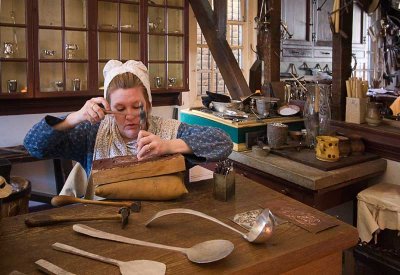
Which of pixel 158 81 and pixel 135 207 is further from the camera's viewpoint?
pixel 158 81

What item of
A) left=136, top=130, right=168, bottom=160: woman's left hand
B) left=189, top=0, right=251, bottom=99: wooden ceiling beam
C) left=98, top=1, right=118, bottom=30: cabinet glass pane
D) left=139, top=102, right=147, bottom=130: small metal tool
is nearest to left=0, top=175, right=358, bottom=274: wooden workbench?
left=136, top=130, right=168, bottom=160: woman's left hand

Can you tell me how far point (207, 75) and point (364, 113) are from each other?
290 centimetres

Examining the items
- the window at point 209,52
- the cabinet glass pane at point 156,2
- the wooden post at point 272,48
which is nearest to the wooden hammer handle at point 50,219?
the wooden post at point 272,48

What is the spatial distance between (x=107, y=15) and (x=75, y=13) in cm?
28

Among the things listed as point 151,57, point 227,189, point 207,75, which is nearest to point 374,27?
point 207,75

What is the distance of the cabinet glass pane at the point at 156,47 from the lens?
4.02 metres

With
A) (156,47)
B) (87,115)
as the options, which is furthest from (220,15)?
(87,115)

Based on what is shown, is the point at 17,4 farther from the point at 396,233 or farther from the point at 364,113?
the point at 396,233

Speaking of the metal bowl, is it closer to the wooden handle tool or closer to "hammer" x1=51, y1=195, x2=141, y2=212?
"hammer" x1=51, y1=195, x2=141, y2=212

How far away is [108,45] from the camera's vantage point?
3779 mm

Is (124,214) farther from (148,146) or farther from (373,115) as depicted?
(373,115)

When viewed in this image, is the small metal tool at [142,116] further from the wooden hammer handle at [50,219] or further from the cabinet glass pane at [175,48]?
the cabinet glass pane at [175,48]

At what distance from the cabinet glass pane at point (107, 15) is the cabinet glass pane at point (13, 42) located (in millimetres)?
676

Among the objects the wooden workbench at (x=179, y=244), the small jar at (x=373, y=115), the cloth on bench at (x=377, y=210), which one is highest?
the small jar at (x=373, y=115)
